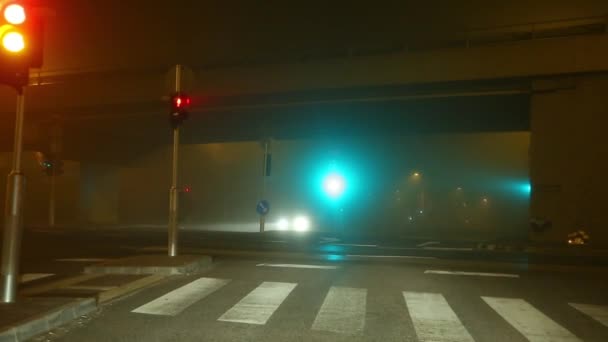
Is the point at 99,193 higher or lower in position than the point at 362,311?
higher

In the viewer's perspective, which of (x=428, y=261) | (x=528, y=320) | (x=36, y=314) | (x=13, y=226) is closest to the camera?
(x=36, y=314)

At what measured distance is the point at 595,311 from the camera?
843cm

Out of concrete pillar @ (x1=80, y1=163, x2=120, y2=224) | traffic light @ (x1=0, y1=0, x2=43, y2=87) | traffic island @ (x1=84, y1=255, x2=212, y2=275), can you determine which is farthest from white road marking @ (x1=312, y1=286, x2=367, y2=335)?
concrete pillar @ (x1=80, y1=163, x2=120, y2=224)

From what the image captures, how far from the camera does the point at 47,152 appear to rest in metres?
32.7

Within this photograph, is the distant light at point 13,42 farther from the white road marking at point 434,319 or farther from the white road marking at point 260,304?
the white road marking at point 434,319

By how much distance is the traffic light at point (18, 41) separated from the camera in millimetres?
7066

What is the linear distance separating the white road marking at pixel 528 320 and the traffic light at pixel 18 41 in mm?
7063

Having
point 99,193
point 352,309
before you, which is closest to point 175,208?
point 352,309

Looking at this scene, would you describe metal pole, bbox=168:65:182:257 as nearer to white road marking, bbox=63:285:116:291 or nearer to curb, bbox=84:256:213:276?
curb, bbox=84:256:213:276

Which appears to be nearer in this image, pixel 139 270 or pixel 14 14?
pixel 14 14

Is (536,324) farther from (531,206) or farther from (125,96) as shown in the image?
(125,96)

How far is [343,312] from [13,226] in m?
4.59

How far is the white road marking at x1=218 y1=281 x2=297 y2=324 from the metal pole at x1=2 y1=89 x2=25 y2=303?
2797 mm

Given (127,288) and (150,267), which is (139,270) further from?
(127,288)
